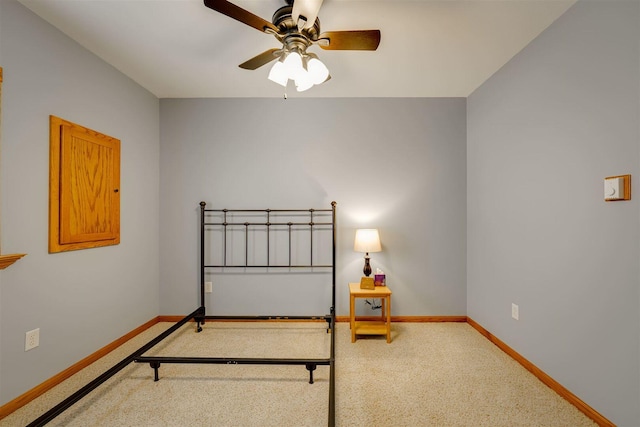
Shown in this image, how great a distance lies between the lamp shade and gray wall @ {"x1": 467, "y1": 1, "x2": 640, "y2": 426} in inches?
42.7

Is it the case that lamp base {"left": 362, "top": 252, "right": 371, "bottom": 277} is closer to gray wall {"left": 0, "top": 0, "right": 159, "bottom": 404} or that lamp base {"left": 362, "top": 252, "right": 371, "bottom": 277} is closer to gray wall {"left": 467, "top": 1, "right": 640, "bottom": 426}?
gray wall {"left": 467, "top": 1, "right": 640, "bottom": 426}

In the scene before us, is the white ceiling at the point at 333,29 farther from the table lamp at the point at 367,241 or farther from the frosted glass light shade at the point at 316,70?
the table lamp at the point at 367,241

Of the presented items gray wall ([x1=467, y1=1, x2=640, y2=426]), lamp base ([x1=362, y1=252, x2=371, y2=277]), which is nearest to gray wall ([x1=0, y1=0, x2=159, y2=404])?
lamp base ([x1=362, y1=252, x2=371, y2=277])

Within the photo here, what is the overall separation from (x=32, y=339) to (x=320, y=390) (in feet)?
6.17

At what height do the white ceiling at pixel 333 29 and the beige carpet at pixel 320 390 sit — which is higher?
the white ceiling at pixel 333 29

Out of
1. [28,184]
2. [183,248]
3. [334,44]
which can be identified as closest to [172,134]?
[183,248]

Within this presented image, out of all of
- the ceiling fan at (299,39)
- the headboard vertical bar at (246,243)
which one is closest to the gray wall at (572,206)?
the ceiling fan at (299,39)

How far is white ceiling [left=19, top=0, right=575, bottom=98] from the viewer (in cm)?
177

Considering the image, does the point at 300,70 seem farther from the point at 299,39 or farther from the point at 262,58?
the point at 262,58

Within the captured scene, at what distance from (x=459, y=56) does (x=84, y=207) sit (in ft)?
10.5

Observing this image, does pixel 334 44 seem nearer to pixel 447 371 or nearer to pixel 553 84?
pixel 553 84

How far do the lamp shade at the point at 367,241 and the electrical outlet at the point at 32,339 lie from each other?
245 centimetres

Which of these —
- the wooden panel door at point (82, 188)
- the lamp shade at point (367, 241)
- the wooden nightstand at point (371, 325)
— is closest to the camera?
the wooden panel door at point (82, 188)

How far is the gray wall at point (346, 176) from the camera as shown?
3.14m
